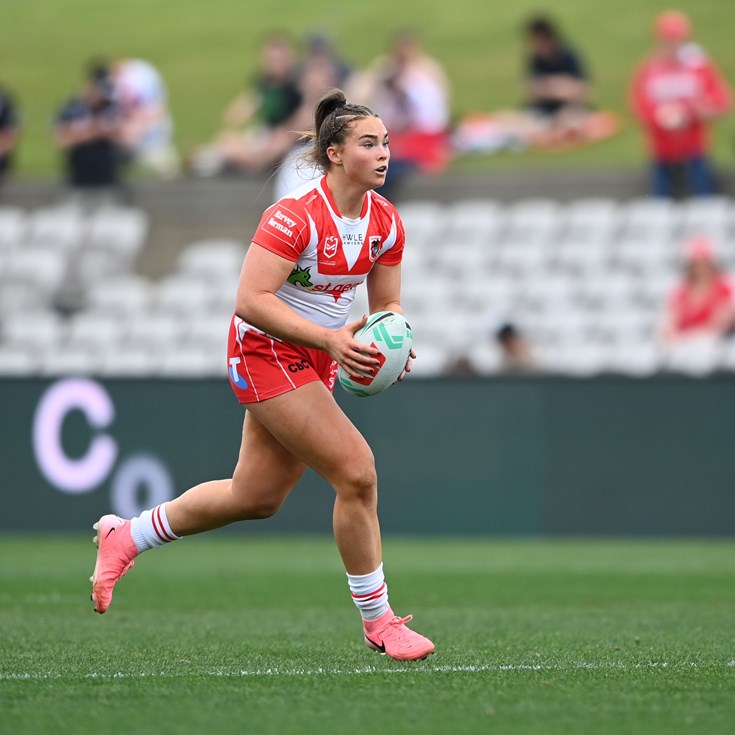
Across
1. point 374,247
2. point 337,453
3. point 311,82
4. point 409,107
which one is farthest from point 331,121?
point 409,107

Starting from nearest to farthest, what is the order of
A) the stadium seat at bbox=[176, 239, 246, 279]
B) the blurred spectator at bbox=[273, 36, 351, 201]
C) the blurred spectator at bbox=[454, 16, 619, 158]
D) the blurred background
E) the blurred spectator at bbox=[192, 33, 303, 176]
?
the blurred background → the blurred spectator at bbox=[273, 36, 351, 201] → the blurred spectator at bbox=[192, 33, 303, 176] → the stadium seat at bbox=[176, 239, 246, 279] → the blurred spectator at bbox=[454, 16, 619, 158]

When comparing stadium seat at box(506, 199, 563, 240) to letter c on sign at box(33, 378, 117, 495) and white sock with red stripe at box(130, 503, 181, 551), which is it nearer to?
letter c on sign at box(33, 378, 117, 495)

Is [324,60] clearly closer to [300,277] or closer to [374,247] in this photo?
[374,247]

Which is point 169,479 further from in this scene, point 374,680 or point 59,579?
point 374,680

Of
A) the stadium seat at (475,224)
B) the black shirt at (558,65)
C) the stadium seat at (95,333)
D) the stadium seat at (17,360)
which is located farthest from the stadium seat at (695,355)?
the stadium seat at (17,360)

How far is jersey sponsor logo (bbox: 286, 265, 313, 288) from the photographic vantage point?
620 cm

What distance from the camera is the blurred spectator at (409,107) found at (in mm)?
18016

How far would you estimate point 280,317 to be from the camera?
19.6 ft

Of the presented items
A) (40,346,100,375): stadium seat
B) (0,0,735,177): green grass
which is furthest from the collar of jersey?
(0,0,735,177): green grass

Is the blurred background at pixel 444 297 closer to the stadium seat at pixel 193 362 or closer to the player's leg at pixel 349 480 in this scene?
the stadium seat at pixel 193 362

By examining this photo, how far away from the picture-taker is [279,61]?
1753 centimetres

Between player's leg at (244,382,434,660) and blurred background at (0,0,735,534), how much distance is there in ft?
6.85

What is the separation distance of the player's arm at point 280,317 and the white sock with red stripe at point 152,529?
107 centimetres

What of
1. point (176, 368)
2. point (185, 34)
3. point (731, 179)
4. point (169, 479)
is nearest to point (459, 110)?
point (185, 34)
